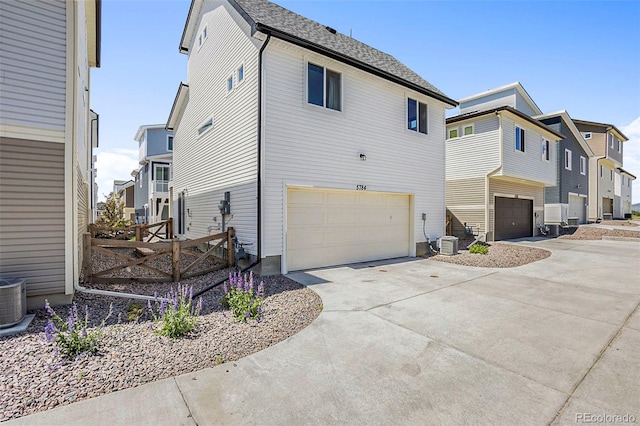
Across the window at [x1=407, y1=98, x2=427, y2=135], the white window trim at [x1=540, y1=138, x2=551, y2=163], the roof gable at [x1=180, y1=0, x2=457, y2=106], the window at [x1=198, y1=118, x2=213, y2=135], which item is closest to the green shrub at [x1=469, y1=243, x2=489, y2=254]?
the window at [x1=407, y1=98, x2=427, y2=135]

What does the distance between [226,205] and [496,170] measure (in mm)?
12147

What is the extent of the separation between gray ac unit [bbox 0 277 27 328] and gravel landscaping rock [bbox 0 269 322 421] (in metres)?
0.25

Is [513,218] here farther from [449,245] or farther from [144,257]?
[144,257]

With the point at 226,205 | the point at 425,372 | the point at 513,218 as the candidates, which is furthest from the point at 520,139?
the point at 425,372

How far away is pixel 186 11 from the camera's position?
40.0ft

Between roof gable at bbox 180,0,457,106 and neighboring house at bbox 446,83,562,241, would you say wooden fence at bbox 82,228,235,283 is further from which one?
neighboring house at bbox 446,83,562,241

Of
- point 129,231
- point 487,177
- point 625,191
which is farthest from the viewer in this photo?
point 625,191

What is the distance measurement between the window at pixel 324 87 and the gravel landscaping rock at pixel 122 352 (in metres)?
5.68

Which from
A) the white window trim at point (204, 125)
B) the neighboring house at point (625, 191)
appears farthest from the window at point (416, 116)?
the neighboring house at point (625, 191)

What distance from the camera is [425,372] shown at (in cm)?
313

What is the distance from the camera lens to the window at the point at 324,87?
8.10 meters

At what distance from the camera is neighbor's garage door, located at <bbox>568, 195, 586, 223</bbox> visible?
22.4m

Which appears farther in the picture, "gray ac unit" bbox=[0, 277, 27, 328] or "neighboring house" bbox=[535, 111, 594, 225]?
"neighboring house" bbox=[535, 111, 594, 225]

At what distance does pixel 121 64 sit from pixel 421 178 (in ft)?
33.9
